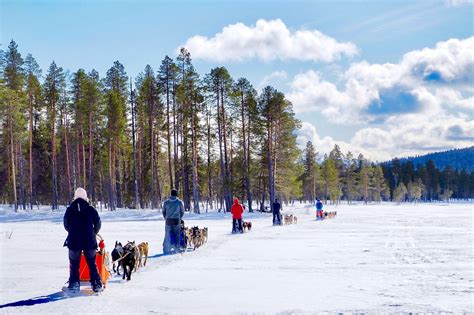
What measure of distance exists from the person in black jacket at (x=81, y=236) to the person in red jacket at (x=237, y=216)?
15.5 m

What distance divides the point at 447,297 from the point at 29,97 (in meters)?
47.7

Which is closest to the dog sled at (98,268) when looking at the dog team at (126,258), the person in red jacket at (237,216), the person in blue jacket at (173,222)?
the dog team at (126,258)

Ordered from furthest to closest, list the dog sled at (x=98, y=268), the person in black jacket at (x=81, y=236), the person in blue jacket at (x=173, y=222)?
the person in blue jacket at (x=173, y=222), the dog sled at (x=98, y=268), the person in black jacket at (x=81, y=236)

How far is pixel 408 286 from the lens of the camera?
975 centimetres

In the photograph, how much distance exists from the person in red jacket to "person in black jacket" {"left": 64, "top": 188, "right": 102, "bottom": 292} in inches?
611

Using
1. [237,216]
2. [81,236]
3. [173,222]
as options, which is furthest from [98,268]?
[237,216]

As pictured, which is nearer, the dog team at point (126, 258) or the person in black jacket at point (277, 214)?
the dog team at point (126, 258)

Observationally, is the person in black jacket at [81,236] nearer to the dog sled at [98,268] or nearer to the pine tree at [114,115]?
the dog sled at [98,268]

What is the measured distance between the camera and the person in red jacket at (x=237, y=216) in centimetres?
2453

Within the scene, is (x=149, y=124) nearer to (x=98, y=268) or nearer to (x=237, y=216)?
(x=237, y=216)

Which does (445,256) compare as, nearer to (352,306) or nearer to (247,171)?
(352,306)

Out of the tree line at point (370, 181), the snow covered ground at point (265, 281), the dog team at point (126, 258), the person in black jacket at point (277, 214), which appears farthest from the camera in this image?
the tree line at point (370, 181)

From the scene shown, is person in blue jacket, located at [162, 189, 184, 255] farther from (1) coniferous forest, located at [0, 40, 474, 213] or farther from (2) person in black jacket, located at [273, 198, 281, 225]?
(1) coniferous forest, located at [0, 40, 474, 213]

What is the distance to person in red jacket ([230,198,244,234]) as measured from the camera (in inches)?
966
